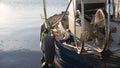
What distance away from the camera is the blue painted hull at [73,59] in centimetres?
1056

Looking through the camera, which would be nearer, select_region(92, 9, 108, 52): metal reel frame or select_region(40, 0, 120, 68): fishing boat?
select_region(92, 9, 108, 52): metal reel frame

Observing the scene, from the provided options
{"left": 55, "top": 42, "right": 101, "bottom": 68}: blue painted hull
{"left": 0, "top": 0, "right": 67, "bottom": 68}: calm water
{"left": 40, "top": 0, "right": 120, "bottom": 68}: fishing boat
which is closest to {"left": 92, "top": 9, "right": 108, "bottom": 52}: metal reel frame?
{"left": 40, "top": 0, "right": 120, "bottom": 68}: fishing boat

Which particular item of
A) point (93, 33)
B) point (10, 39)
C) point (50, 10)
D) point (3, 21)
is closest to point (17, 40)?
point (10, 39)

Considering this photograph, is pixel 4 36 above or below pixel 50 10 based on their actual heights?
below

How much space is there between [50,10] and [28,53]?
14.0 meters

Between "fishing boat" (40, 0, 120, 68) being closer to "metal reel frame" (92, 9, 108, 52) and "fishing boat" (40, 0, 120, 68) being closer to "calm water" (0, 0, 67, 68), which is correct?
"metal reel frame" (92, 9, 108, 52)

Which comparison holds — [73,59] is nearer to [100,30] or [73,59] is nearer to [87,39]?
[87,39]

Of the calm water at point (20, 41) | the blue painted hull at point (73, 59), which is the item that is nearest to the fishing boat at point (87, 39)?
the blue painted hull at point (73, 59)

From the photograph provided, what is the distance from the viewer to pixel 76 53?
1112 cm

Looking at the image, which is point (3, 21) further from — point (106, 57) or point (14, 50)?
point (106, 57)

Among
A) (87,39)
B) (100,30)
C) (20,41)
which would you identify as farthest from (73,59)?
(20,41)

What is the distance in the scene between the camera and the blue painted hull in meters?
10.6

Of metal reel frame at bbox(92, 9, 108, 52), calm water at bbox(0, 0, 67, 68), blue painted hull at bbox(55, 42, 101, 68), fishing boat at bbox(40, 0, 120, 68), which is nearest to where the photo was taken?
metal reel frame at bbox(92, 9, 108, 52)

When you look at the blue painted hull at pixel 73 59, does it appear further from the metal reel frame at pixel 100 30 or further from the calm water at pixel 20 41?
the calm water at pixel 20 41
